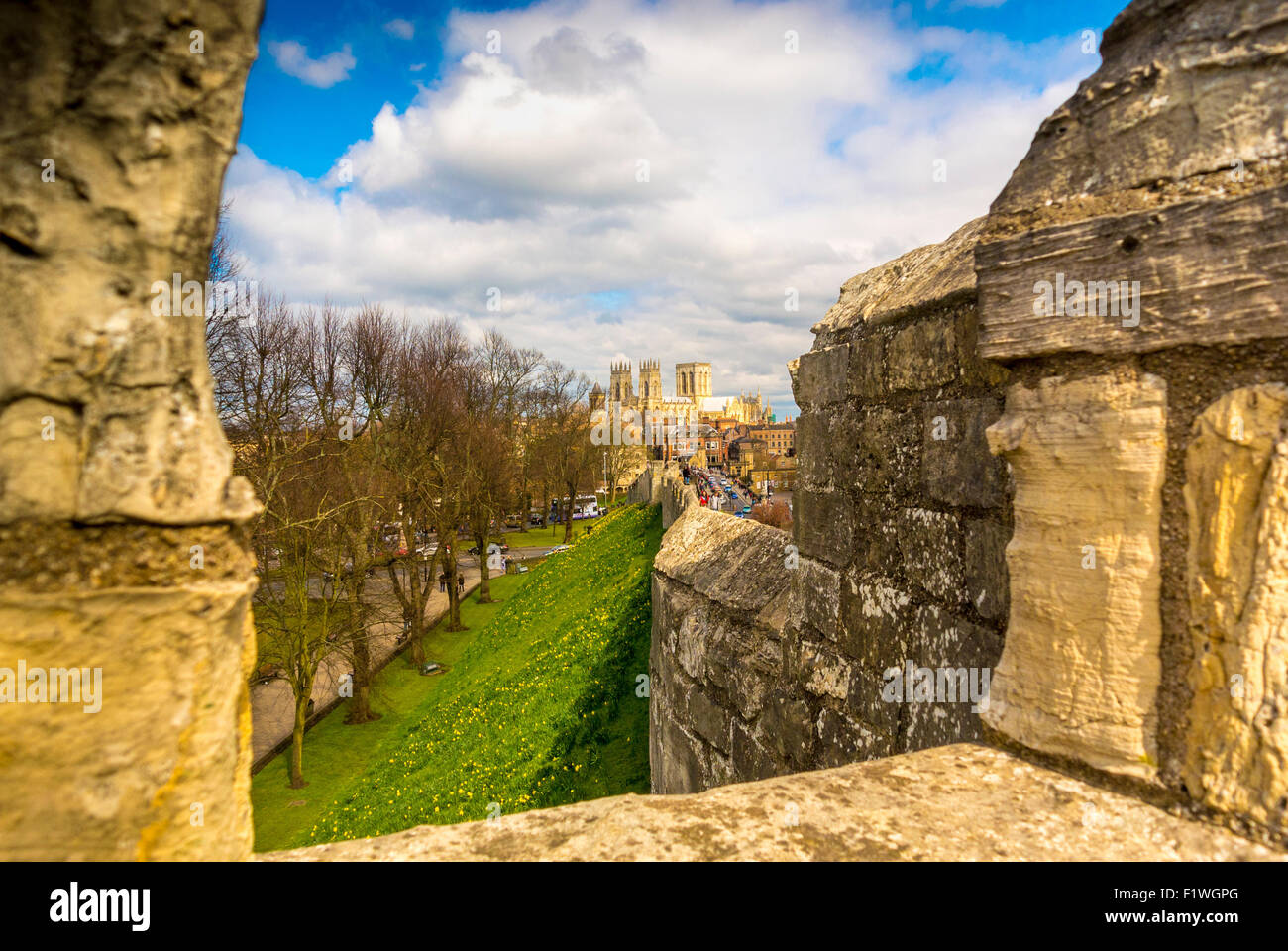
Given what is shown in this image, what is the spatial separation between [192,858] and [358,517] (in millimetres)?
15889

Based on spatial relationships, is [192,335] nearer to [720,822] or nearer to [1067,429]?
[720,822]

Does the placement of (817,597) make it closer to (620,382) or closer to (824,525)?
(824,525)

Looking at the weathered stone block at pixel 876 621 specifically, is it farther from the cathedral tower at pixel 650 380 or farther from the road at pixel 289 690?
the cathedral tower at pixel 650 380

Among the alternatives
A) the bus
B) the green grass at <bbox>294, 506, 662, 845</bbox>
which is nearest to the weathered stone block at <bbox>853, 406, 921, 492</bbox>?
the green grass at <bbox>294, 506, 662, 845</bbox>

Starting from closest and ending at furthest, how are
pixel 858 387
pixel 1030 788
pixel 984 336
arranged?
pixel 1030 788
pixel 984 336
pixel 858 387

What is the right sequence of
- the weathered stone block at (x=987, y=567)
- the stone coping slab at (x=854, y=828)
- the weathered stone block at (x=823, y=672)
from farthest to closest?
the weathered stone block at (x=823, y=672)
the weathered stone block at (x=987, y=567)
the stone coping slab at (x=854, y=828)

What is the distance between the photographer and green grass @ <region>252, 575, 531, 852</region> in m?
11.4

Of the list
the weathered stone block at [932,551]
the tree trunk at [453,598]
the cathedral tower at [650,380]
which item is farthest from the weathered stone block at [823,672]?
the cathedral tower at [650,380]

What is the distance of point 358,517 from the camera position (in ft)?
53.3

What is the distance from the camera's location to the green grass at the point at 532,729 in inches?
287
